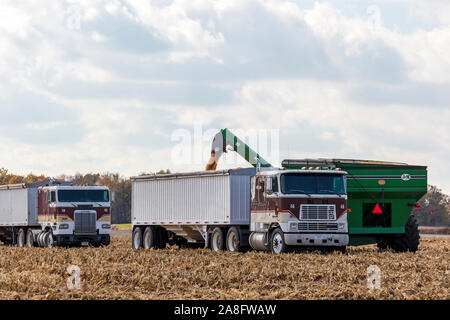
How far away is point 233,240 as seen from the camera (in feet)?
Result: 107

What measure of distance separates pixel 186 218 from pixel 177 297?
1800 cm

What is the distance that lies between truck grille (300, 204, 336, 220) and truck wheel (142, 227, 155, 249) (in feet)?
34.3

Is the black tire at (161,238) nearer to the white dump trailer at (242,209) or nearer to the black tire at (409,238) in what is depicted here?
the white dump trailer at (242,209)

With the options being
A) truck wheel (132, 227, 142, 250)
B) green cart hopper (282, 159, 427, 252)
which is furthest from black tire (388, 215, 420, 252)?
truck wheel (132, 227, 142, 250)

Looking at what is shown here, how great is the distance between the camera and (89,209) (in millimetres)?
40750

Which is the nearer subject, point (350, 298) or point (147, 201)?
point (350, 298)

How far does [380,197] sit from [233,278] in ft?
42.4

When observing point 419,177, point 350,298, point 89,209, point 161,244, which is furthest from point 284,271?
point 89,209

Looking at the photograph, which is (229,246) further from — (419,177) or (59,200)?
(59,200)

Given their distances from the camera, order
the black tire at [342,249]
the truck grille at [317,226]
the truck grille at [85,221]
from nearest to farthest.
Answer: the truck grille at [317,226] → the black tire at [342,249] → the truck grille at [85,221]

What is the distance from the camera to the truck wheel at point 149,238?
38031 mm

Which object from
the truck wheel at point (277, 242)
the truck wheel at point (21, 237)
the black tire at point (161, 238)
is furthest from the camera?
the truck wheel at point (21, 237)

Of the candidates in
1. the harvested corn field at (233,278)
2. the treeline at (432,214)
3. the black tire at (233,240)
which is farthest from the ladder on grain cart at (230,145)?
the treeline at (432,214)
